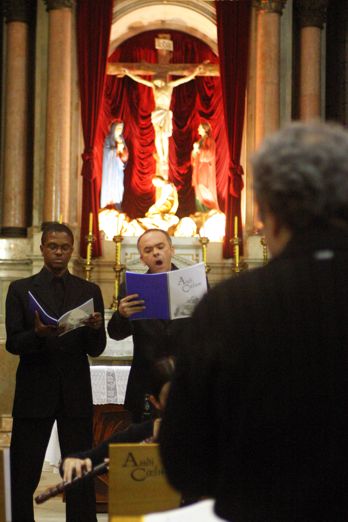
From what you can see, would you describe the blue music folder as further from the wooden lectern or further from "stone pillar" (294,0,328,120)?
"stone pillar" (294,0,328,120)

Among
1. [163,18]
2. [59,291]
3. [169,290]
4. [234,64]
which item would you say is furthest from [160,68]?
[169,290]

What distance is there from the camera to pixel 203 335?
1.73 meters

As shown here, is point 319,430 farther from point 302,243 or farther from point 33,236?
point 33,236

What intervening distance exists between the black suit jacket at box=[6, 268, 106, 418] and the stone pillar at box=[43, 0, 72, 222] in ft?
19.0

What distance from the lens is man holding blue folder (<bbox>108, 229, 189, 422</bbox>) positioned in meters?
4.49

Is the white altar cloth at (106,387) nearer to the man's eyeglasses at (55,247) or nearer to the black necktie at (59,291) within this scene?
the black necktie at (59,291)

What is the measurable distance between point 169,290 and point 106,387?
1.93 meters

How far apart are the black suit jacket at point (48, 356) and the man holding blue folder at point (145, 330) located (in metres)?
0.22

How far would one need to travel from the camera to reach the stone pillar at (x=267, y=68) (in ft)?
35.7

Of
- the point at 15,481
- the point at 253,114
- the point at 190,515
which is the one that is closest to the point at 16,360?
the point at 253,114

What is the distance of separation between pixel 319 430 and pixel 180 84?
10.8m

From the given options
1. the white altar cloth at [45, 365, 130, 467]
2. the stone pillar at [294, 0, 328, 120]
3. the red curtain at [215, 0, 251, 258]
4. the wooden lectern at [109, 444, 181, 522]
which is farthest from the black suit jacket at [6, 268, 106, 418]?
the stone pillar at [294, 0, 328, 120]

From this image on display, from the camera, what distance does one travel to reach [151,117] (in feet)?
39.3

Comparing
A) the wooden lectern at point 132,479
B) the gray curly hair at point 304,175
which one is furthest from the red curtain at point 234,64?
the gray curly hair at point 304,175
